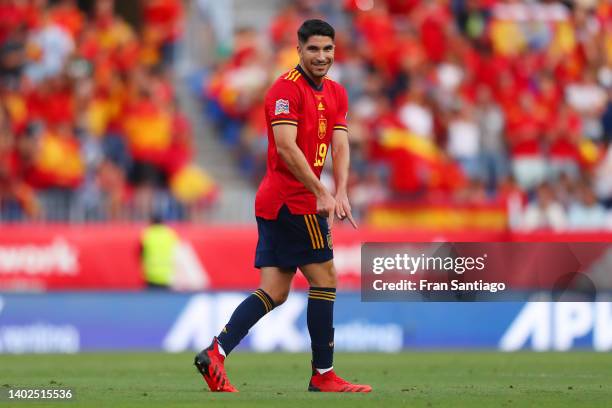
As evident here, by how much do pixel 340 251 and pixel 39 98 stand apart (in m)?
4.96

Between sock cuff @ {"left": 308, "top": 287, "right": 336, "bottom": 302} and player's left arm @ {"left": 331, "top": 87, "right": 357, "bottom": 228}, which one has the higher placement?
player's left arm @ {"left": 331, "top": 87, "right": 357, "bottom": 228}

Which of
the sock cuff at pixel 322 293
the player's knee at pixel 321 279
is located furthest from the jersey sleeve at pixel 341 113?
the sock cuff at pixel 322 293

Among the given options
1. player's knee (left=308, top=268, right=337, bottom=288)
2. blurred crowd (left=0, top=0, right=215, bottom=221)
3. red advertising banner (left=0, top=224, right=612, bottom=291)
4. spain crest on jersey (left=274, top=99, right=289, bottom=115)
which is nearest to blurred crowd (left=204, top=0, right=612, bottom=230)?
red advertising banner (left=0, top=224, right=612, bottom=291)

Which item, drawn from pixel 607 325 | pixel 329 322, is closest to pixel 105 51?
pixel 607 325

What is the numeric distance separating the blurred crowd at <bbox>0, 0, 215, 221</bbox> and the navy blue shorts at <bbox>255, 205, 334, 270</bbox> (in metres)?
10.6

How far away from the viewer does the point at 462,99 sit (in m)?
23.7

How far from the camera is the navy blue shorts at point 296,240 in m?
9.76

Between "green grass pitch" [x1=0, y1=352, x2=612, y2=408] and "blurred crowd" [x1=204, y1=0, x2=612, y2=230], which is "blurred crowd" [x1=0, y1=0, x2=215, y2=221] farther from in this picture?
"green grass pitch" [x1=0, y1=352, x2=612, y2=408]

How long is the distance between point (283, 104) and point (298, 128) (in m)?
0.24

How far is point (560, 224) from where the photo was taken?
20.8m

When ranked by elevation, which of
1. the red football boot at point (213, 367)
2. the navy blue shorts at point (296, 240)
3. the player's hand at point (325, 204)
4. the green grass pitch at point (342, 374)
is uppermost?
the player's hand at point (325, 204)

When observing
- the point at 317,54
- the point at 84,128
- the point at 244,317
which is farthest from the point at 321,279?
the point at 84,128

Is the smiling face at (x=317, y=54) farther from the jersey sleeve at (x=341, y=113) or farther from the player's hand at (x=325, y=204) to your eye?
the player's hand at (x=325, y=204)

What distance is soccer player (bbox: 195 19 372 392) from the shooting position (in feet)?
31.6
